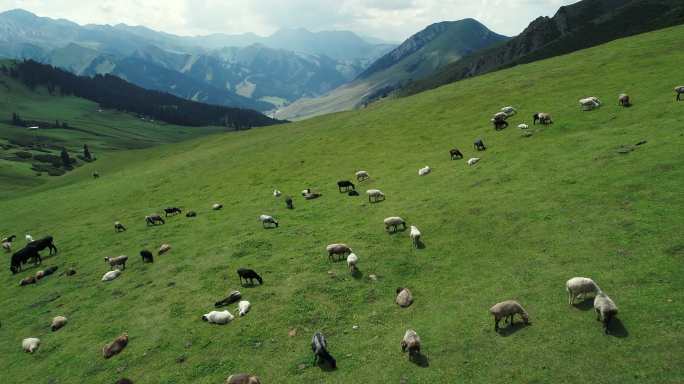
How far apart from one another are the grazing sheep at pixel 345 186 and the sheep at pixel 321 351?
24.8 metres

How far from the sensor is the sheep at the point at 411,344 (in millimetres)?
16750

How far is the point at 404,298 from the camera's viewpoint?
20.9 metres

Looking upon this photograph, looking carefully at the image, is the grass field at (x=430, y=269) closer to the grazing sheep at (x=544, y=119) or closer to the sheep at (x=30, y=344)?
the sheep at (x=30, y=344)

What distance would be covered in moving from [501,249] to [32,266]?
135 feet

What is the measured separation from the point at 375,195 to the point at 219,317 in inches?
782

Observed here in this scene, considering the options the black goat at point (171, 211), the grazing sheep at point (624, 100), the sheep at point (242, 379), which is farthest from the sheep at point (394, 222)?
the grazing sheep at point (624, 100)

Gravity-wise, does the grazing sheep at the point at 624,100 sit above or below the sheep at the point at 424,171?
above

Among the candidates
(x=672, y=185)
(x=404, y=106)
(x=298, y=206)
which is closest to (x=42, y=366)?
(x=298, y=206)

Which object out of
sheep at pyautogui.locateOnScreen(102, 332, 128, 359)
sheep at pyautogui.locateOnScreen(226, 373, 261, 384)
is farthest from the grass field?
sheep at pyautogui.locateOnScreen(226, 373, 261, 384)

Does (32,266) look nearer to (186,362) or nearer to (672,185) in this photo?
(186,362)

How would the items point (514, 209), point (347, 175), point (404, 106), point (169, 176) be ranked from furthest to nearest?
point (404, 106)
point (169, 176)
point (347, 175)
point (514, 209)

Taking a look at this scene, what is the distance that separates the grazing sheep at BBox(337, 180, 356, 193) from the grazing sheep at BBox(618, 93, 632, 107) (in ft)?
94.7

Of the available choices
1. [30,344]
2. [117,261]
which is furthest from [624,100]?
[30,344]

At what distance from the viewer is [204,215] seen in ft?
147
